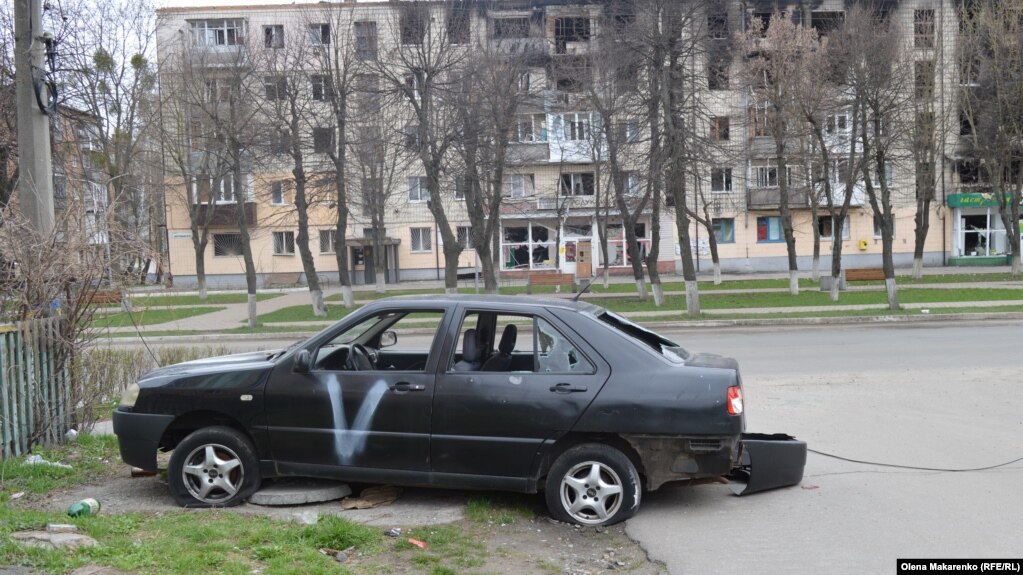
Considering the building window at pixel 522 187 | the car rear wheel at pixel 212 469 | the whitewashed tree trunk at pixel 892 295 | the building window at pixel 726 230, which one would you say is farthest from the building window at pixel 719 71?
the car rear wheel at pixel 212 469

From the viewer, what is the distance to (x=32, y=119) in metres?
8.02

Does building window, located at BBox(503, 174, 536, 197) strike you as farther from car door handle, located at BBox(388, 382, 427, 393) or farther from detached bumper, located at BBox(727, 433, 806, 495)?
car door handle, located at BBox(388, 382, 427, 393)

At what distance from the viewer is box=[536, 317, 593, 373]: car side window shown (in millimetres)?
5516

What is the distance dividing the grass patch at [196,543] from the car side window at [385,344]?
1.23 meters

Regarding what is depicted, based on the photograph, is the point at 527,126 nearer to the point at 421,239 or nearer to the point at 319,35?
the point at 319,35

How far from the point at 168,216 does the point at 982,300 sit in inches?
1662

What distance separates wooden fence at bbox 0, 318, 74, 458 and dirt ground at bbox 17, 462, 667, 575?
3.08 feet

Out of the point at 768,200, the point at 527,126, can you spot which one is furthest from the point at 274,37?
the point at 768,200

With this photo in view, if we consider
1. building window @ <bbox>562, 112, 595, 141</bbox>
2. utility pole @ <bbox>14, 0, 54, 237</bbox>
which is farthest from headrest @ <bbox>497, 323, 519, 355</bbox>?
building window @ <bbox>562, 112, 595, 141</bbox>

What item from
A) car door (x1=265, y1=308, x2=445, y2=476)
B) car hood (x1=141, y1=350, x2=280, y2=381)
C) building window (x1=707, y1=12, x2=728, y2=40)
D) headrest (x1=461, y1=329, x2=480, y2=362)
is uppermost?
building window (x1=707, y1=12, x2=728, y2=40)

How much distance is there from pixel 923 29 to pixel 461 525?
123 feet

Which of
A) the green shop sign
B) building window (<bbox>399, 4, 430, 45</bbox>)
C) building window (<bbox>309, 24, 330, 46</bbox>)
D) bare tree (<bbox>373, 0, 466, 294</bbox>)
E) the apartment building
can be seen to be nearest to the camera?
bare tree (<bbox>373, 0, 466, 294</bbox>)

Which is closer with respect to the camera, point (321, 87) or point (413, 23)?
point (413, 23)

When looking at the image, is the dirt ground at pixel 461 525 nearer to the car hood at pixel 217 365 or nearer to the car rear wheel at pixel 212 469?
the car rear wheel at pixel 212 469
